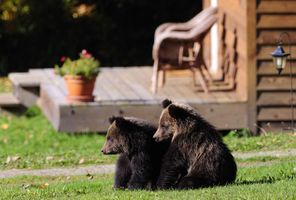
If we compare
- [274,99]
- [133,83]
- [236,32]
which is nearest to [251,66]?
[274,99]

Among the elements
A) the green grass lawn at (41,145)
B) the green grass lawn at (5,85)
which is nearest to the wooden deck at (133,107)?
the green grass lawn at (41,145)

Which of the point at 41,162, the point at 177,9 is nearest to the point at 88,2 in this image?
the point at 177,9

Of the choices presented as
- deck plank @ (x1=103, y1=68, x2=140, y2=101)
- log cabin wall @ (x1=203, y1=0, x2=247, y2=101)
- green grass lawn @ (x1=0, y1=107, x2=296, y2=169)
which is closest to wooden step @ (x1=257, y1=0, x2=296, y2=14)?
log cabin wall @ (x1=203, y1=0, x2=247, y2=101)

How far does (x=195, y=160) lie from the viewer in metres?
8.56

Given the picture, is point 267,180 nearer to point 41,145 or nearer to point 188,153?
point 188,153

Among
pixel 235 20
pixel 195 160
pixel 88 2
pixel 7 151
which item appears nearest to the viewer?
pixel 195 160

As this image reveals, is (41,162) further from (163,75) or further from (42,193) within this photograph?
(163,75)

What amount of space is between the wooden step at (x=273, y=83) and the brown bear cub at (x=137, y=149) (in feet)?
19.9

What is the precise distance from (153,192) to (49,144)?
6.58 meters

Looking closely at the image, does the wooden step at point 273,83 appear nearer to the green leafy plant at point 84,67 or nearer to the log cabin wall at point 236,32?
the log cabin wall at point 236,32

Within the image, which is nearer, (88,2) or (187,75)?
(187,75)

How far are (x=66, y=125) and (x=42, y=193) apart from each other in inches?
225

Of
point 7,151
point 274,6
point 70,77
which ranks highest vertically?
point 274,6

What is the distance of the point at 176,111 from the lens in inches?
335
